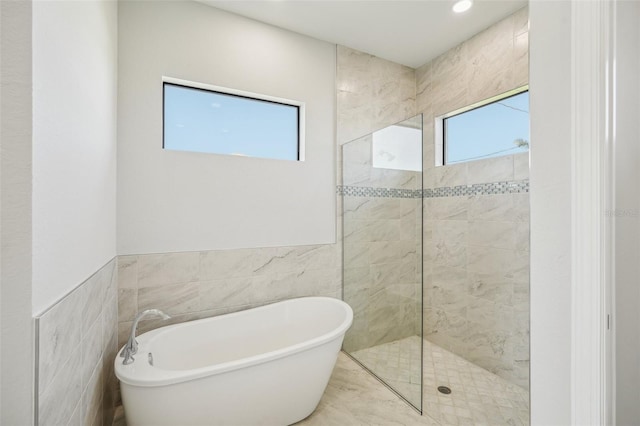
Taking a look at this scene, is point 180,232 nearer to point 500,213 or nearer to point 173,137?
point 173,137

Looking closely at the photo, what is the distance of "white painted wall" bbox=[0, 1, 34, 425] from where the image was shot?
72 centimetres

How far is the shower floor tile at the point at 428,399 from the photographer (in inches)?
72.2

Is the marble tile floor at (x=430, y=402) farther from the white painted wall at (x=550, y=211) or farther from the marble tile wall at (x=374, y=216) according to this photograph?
the white painted wall at (x=550, y=211)

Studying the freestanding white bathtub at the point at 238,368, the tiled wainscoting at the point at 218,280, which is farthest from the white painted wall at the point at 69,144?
the freestanding white bathtub at the point at 238,368

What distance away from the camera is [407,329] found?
2.20 m

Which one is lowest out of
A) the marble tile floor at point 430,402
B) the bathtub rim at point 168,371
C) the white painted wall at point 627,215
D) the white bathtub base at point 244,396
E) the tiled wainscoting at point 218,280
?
the marble tile floor at point 430,402

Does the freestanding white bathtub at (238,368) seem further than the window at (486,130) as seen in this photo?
No

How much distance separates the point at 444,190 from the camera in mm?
2814

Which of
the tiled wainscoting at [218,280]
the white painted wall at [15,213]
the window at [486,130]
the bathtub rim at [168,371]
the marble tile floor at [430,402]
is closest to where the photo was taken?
the white painted wall at [15,213]

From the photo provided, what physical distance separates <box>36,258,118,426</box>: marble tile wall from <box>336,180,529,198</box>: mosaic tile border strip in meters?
1.94

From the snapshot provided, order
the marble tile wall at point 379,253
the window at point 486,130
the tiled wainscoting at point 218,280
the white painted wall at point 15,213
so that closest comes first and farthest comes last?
the white painted wall at point 15,213 < the tiled wainscoting at point 218,280 < the marble tile wall at point 379,253 < the window at point 486,130

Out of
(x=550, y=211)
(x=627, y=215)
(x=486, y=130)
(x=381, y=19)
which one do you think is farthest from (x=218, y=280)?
(x=486, y=130)

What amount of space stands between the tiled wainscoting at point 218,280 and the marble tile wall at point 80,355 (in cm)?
13

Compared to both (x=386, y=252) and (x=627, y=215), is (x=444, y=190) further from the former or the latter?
(x=627, y=215)
